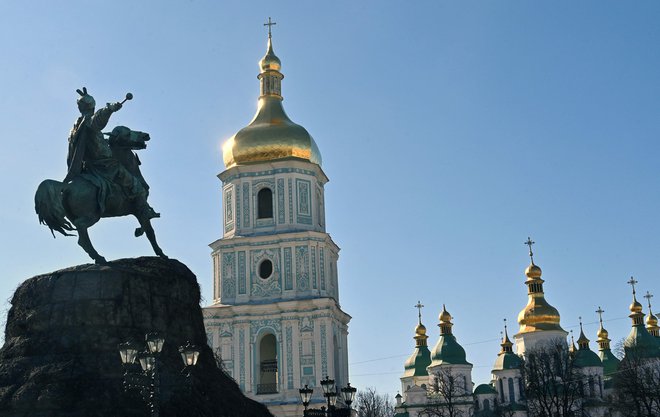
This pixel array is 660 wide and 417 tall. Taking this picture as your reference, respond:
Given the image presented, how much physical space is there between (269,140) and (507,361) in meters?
29.5

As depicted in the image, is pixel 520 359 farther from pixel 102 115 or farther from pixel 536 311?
pixel 102 115

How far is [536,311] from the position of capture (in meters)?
71.8

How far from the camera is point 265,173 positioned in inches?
1996

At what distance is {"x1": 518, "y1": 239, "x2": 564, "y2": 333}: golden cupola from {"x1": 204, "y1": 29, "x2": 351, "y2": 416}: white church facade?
2458cm

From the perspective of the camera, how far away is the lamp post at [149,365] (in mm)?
14289

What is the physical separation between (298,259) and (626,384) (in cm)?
1702

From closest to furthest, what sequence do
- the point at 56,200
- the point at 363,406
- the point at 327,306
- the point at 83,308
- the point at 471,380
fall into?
the point at 83,308 < the point at 56,200 < the point at 327,306 < the point at 363,406 < the point at 471,380

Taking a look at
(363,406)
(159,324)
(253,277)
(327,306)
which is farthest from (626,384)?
(159,324)

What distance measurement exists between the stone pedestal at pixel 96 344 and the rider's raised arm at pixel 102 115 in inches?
101

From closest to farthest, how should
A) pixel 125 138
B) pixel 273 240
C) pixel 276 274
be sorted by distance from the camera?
pixel 125 138 → pixel 276 274 → pixel 273 240

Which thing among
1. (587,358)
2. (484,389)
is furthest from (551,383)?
(484,389)

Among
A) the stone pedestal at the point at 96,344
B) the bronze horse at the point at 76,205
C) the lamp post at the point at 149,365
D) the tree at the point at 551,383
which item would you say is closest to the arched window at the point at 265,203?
the tree at the point at 551,383

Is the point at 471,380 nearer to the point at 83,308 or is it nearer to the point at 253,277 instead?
the point at 253,277

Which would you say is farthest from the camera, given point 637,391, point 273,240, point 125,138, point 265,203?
point 265,203
